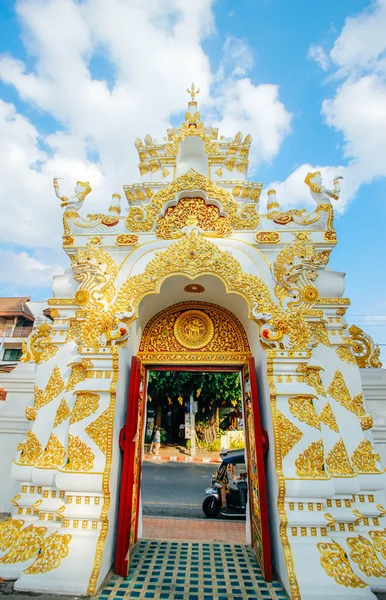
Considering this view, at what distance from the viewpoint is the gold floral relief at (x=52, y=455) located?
400cm

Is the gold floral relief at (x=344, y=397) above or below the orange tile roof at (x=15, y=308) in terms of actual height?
below

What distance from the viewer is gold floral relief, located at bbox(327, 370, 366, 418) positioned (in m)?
4.36

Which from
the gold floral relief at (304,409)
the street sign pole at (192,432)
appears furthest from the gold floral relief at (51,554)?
the street sign pole at (192,432)

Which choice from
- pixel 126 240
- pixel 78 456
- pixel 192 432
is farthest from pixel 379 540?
pixel 192 432

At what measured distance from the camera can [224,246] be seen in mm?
4984

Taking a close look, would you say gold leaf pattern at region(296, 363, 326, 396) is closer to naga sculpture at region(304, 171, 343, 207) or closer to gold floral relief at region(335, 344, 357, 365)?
gold floral relief at region(335, 344, 357, 365)

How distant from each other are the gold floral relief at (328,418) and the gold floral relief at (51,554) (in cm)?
345

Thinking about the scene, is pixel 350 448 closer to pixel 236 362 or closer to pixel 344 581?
pixel 344 581

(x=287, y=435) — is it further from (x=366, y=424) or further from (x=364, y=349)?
(x=364, y=349)

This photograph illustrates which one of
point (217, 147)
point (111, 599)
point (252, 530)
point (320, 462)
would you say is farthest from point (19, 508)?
point (217, 147)

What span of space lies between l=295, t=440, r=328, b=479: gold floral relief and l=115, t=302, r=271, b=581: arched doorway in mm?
486

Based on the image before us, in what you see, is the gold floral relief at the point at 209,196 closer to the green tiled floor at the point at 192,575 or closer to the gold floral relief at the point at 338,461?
the gold floral relief at the point at 338,461

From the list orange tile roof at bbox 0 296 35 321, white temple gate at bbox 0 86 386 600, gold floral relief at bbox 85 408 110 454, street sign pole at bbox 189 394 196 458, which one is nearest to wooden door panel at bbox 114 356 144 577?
white temple gate at bbox 0 86 386 600

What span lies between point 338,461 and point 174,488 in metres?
7.72
